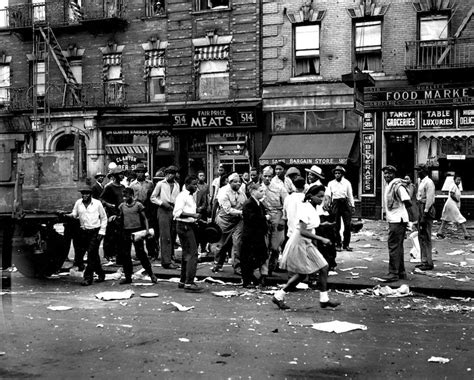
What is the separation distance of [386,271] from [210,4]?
16424 millimetres

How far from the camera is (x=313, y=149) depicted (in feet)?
74.2

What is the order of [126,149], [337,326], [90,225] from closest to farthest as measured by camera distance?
[337,326] → [90,225] → [126,149]

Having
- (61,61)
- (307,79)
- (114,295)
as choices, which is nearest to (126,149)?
(61,61)

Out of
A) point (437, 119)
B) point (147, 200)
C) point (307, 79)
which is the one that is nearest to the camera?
point (147, 200)

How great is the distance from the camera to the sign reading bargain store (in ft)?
70.3

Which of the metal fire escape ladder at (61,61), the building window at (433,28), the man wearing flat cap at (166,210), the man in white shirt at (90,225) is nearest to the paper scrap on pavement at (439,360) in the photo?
the man in white shirt at (90,225)

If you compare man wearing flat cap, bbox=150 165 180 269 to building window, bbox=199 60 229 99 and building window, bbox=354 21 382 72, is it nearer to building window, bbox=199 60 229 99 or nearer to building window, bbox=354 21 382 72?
building window, bbox=354 21 382 72

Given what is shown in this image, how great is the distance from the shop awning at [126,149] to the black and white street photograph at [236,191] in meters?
0.09

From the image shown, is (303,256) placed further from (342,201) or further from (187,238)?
(342,201)

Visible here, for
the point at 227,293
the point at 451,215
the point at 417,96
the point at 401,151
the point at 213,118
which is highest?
the point at 417,96

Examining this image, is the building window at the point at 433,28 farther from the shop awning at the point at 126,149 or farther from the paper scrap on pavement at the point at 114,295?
the paper scrap on pavement at the point at 114,295

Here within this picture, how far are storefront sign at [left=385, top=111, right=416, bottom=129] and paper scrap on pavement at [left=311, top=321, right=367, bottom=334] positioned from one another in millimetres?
15578

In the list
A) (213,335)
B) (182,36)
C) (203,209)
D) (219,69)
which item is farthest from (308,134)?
(213,335)

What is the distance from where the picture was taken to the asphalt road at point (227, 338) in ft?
19.2
